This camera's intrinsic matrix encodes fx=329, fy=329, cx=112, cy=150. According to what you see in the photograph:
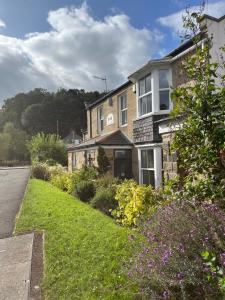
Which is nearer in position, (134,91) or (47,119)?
(134,91)

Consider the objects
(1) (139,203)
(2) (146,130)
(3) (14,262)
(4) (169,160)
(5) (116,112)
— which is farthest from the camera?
(5) (116,112)

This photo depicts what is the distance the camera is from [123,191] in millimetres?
8305

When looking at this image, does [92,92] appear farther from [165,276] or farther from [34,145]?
[165,276]

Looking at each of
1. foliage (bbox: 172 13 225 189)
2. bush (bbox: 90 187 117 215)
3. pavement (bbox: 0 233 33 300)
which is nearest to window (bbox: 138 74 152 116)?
bush (bbox: 90 187 117 215)

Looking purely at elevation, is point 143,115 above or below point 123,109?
below

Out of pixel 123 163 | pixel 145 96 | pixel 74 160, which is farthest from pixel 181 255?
pixel 74 160

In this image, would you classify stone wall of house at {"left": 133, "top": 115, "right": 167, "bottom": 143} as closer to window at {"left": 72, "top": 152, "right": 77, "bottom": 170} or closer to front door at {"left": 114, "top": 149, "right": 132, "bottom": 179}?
front door at {"left": 114, "top": 149, "right": 132, "bottom": 179}

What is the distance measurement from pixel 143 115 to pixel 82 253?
9287 millimetres

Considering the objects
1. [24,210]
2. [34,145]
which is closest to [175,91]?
[24,210]

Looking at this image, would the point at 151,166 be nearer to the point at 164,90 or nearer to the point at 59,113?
the point at 164,90

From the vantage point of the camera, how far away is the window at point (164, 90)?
13047mm

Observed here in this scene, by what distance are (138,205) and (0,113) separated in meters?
83.0

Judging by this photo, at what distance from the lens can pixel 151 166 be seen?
551 inches

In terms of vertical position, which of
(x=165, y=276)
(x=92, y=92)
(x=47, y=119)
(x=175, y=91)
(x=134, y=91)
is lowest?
(x=165, y=276)
